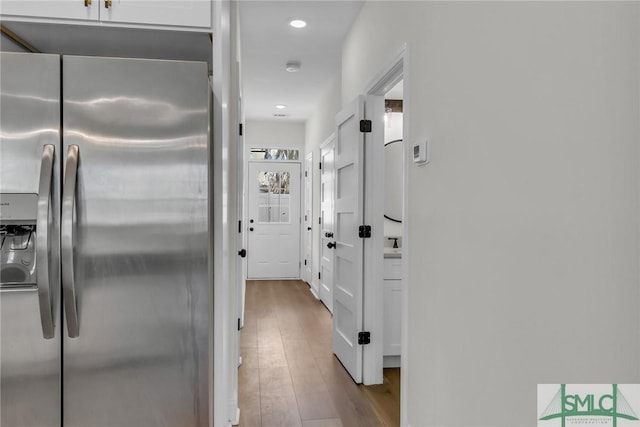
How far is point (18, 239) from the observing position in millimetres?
1456

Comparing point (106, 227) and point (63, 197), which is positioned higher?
point (63, 197)

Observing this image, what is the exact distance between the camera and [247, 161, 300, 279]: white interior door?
745 cm

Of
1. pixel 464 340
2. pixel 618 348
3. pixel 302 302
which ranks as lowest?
pixel 302 302

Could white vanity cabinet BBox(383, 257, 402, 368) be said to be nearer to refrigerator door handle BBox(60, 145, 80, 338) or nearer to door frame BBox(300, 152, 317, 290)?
refrigerator door handle BBox(60, 145, 80, 338)

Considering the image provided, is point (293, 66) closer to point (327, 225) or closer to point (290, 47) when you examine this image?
point (290, 47)

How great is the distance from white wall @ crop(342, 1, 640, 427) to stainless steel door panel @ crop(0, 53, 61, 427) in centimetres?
146

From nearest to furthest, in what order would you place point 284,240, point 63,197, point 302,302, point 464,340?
point 63,197 < point 464,340 < point 302,302 < point 284,240

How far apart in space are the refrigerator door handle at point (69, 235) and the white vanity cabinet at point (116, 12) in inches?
23.7

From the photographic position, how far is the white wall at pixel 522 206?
36.8 inches

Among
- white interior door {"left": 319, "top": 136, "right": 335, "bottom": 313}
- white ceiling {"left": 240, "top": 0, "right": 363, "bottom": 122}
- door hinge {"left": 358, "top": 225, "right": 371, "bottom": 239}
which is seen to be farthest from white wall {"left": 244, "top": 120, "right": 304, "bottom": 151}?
door hinge {"left": 358, "top": 225, "right": 371, "bottom": 239}

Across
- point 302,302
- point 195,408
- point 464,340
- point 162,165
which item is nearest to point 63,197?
point 162,165

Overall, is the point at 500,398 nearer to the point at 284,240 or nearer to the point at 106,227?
the point at 106,227

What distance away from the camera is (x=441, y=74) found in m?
1.77

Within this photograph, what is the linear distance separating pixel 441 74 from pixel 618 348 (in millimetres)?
1230
